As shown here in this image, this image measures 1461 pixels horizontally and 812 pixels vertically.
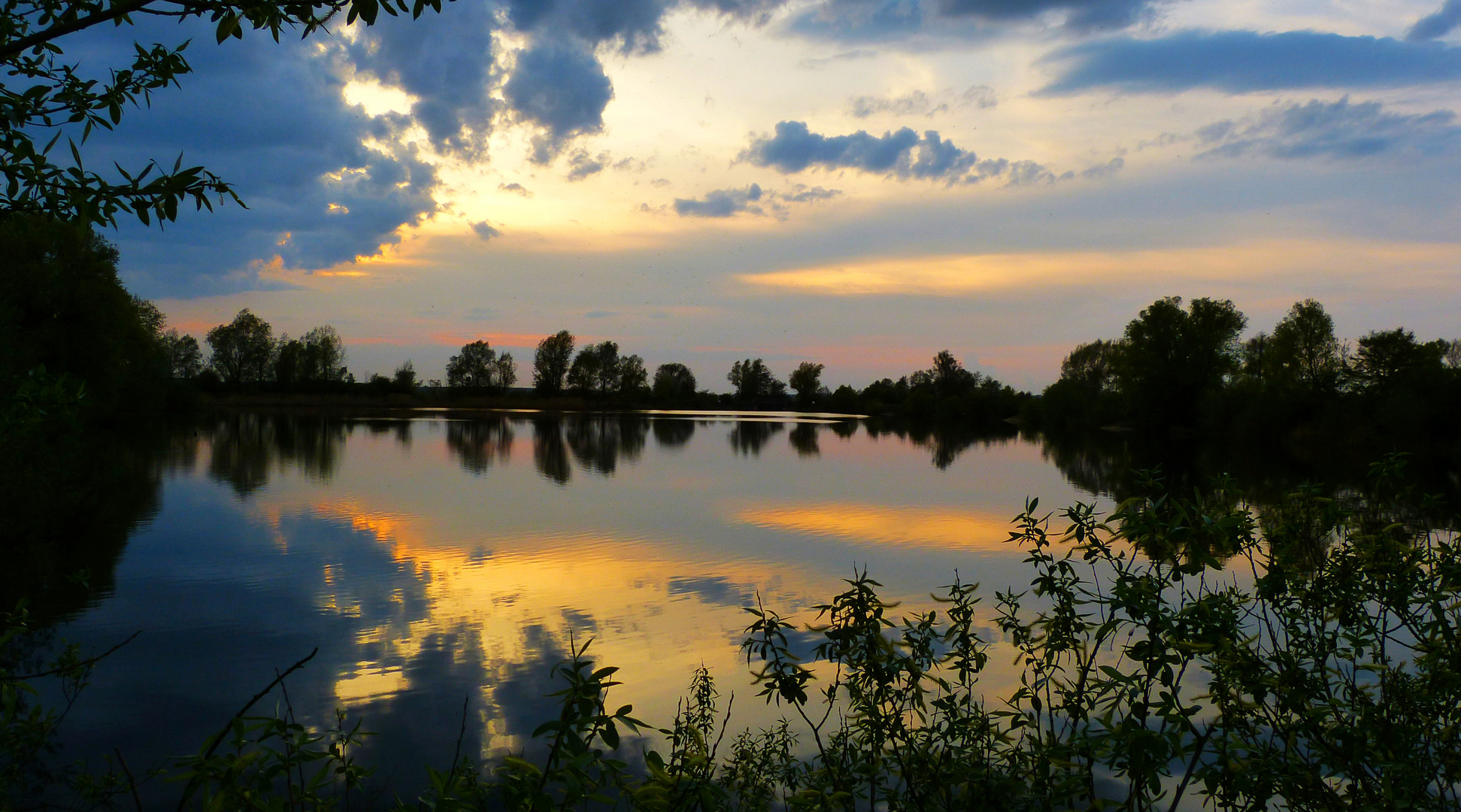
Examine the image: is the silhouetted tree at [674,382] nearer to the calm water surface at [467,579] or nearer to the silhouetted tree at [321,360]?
the silhouetted tree at [321,360]

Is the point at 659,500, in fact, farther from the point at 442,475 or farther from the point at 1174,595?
the point at 1174,595

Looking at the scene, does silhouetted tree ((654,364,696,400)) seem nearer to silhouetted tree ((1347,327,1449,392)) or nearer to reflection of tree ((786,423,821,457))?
reflection of tree ((786,423,821,457))

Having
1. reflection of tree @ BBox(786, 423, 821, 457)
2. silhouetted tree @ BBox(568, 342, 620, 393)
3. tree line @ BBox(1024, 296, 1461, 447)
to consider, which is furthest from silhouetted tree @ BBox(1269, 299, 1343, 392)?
silhouetted tree @ BBox(568, 342, 620, 393)

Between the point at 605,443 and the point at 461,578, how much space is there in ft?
100

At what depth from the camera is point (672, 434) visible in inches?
2051

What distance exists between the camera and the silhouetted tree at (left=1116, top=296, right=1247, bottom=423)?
55219mm

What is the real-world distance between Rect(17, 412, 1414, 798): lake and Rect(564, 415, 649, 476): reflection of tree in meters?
2.61

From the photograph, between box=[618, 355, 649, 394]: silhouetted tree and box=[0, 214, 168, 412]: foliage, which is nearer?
box=[0, 214, 168, 412]: foliage

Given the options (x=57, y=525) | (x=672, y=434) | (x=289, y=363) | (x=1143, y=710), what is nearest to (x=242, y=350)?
(x=289, y=363)

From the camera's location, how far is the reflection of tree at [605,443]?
30567mm

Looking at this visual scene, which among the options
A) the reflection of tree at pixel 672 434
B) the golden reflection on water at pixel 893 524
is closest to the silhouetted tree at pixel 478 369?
the reflection of tree at pixel 672 434

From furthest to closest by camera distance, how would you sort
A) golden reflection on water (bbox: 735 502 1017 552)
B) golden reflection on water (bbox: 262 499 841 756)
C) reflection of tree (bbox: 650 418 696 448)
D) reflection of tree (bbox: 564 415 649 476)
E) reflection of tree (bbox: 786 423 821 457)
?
1. reflection of tree (bbox: 650 418 696 448)
2. reflection of tree (bbox: 786 423 821 457)
3. reflection of tree (bbox: 564 415 649 476)
4. golden reflection on water (bbox: 735 502 1017 552)
5. golden reflection on water (bbox: 262 499 841 756)

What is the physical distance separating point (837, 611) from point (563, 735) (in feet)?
5.11

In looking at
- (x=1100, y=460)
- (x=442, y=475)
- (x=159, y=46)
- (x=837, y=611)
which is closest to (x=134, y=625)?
(x=159, y=46)
